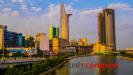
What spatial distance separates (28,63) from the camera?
66.2 m

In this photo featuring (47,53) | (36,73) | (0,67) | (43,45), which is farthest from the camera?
(47,53)

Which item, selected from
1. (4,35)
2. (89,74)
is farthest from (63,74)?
(4,35)

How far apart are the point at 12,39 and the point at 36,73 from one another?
5792 inches

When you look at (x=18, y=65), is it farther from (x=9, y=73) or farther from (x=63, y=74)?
(x=9, y=73)

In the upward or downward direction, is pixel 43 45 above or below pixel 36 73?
above

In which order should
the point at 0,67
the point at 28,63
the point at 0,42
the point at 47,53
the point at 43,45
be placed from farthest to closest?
the point at 0,42 < the point at 47,53 < the point at 43,45 < the point at 28,63 < the point at 0,67

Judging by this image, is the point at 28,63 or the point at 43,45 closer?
the point at 28,63

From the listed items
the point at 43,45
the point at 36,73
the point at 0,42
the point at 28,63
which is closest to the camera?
the point at 36,73

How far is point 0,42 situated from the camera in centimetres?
18575

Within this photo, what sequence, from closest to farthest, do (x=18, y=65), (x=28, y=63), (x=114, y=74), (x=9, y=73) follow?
(x=9, y=73) → (x=18, y=65) → (x=114, y=74) → (x=28, y=63)

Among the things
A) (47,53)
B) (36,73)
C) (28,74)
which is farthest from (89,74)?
(47,53)

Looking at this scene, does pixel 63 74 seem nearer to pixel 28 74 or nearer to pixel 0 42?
pixel 28 74

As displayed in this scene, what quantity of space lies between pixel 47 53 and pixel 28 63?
6645cm

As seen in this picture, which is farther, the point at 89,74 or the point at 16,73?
the point at 89,74
